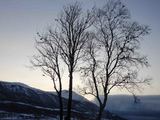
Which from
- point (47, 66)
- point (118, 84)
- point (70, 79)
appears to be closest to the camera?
point (118, 84)

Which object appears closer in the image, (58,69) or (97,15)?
(97,15)

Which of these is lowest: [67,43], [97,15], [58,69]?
[58,69]

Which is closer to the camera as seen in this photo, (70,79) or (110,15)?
(110,15)

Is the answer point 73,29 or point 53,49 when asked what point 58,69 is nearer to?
point 53,49

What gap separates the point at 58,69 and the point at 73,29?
→ 4.75 meters

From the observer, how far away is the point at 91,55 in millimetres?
32094

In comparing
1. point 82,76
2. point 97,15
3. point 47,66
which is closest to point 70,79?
point 82,76

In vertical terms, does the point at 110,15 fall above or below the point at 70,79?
above

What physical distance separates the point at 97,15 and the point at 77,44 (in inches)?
147

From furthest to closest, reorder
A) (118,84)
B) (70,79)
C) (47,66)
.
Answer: (47,66) → (70,79) → (118,84)

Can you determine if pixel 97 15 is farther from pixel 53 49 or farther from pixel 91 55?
pixel 53 49

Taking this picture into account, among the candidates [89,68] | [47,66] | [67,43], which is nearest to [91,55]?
[89,68]

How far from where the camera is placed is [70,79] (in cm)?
3362

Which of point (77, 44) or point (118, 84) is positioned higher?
point (77, 44)
